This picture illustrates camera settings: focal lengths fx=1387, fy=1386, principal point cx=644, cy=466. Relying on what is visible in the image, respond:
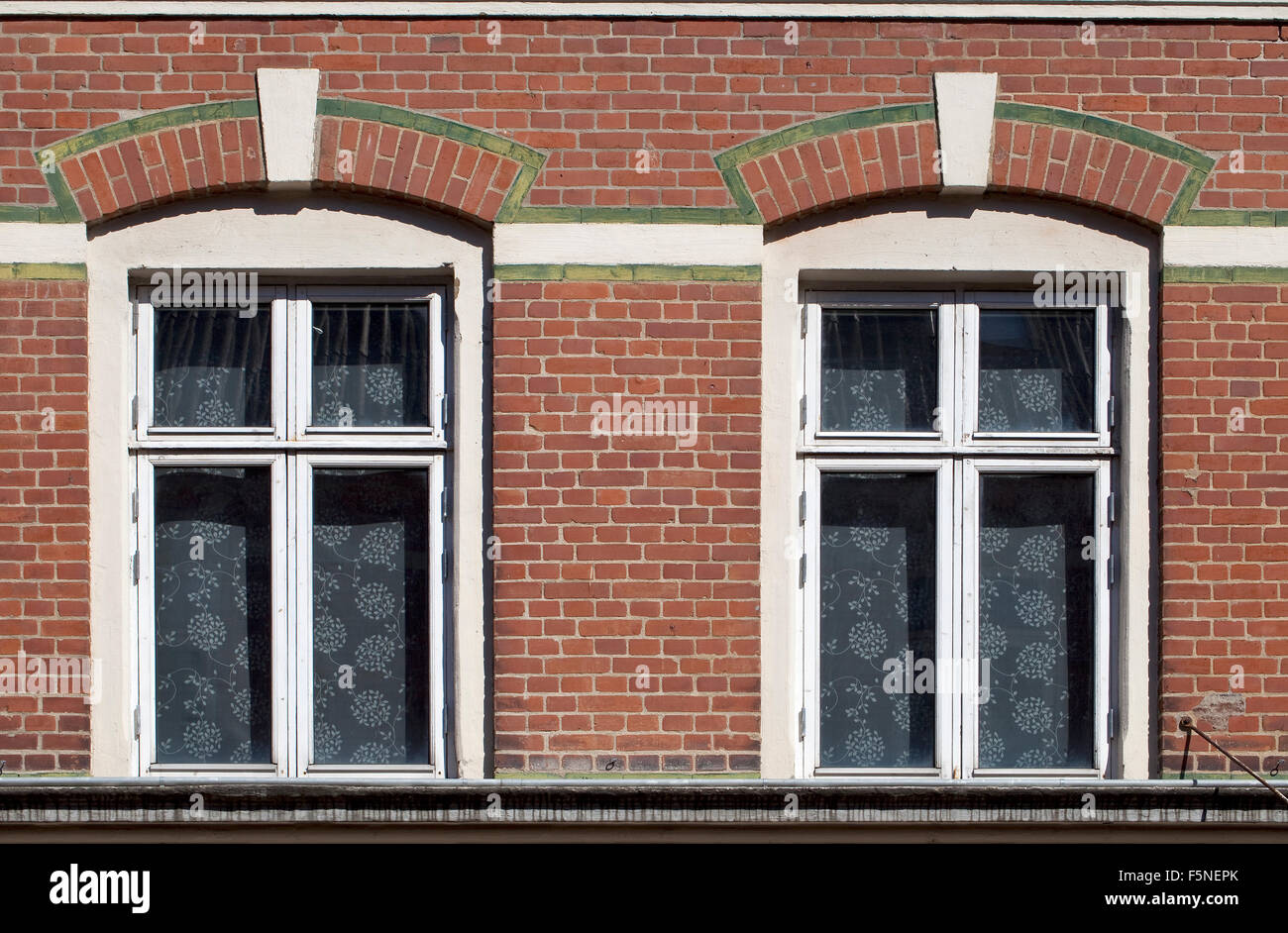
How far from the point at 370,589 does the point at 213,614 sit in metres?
0.64

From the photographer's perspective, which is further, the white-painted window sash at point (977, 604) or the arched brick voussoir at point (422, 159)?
the white-painted window sash at point (977, 604)

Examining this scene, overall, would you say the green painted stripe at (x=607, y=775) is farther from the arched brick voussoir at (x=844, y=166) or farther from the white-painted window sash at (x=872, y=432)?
the arched brick voussoir at (x=844, y=166)

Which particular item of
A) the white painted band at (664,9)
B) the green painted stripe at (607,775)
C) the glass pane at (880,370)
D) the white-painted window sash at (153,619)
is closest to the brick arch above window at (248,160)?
the white painted band at (664,9)

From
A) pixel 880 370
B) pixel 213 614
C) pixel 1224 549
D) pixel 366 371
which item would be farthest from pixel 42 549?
pixel 1224 549

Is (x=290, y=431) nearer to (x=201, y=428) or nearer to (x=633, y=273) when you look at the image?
(x=201, y=428)

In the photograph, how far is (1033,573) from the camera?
5.67 meters

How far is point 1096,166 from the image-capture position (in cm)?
550

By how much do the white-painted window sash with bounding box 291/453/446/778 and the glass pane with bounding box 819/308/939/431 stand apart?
1643 mm

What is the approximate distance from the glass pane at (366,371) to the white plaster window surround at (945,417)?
1.42 m

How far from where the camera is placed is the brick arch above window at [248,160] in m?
5.46
